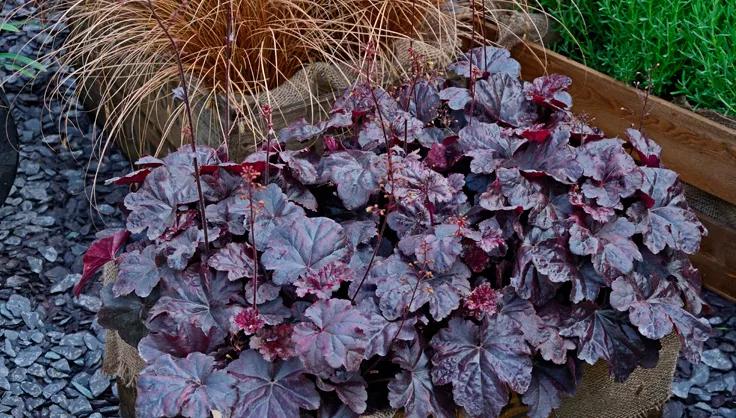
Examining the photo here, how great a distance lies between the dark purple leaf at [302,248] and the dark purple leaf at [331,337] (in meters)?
0.11

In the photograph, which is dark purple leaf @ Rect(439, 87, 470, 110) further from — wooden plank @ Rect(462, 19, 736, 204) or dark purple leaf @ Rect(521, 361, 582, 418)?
dark purple leaf @ Rect(521, 361, 582, 418)

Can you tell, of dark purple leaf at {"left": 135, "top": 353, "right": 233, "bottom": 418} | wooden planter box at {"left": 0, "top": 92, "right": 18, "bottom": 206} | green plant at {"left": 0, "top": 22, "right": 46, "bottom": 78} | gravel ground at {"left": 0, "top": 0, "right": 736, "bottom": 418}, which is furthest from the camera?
wooden planter box at {"left": 0, "top": 92, "right": 18, "bottom": 206}

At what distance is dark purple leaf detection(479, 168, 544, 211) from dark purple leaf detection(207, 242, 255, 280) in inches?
18.4

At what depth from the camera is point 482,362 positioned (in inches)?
64.0

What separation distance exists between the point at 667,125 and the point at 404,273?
3.73ft

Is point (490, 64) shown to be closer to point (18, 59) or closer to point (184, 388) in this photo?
point (184, 388)

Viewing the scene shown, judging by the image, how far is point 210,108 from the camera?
2.41 m

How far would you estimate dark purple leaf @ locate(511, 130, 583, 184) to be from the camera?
1.84m

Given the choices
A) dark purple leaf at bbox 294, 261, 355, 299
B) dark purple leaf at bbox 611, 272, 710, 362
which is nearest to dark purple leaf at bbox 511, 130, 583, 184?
dark purple leaf at bbox 611, 272, 710, 362

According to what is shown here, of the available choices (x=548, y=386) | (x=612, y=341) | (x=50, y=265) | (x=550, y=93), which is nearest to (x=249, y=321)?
(x=548, y=386)

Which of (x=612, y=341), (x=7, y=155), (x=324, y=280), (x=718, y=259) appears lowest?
(x=718, y=259)

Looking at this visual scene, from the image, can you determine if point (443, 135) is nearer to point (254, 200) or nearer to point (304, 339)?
point (254, 200)

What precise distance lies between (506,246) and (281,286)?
0.44m

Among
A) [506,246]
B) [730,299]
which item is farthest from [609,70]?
[506,246]
